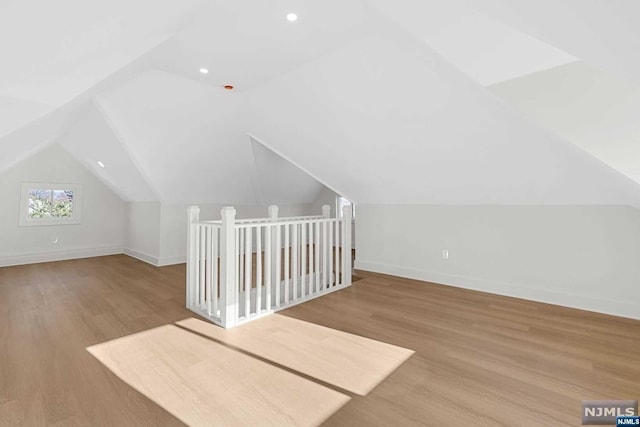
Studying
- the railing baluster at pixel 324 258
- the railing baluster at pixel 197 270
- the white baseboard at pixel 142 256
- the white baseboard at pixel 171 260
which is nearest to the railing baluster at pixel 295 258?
the railing baluster at pixel 324 258

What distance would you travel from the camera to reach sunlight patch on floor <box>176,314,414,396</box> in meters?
1.83

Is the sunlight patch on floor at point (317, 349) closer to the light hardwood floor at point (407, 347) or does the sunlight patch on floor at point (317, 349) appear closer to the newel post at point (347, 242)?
the light hardwood floor at point (407, 347)

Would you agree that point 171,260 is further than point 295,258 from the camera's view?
Yes

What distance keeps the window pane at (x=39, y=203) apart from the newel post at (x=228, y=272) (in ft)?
18.0

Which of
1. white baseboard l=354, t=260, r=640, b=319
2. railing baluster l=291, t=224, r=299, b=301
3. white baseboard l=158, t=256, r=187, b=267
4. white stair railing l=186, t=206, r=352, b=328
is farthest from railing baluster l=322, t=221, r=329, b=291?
white baseboard l=158, t=256, r=187, b=267

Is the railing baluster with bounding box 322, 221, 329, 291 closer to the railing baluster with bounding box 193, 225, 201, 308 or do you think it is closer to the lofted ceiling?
the lofted ceiling

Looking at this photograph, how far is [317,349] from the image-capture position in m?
2.16

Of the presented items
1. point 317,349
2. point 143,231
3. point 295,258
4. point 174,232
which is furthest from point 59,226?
point 317,349

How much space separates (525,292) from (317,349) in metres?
2.66

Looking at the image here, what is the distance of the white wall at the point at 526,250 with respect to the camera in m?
2.86

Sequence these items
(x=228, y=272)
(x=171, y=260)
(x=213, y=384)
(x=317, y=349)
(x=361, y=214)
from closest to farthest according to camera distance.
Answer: (x=213, y=384), (x=317, y=349), (x=228, y=272), (x=361, y=214), (x=171, y=260)

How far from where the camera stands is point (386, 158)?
3.56 meters

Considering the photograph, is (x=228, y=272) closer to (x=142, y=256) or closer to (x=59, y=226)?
(x=142, y=256)

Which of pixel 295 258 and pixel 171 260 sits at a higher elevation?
pixel 295 258
